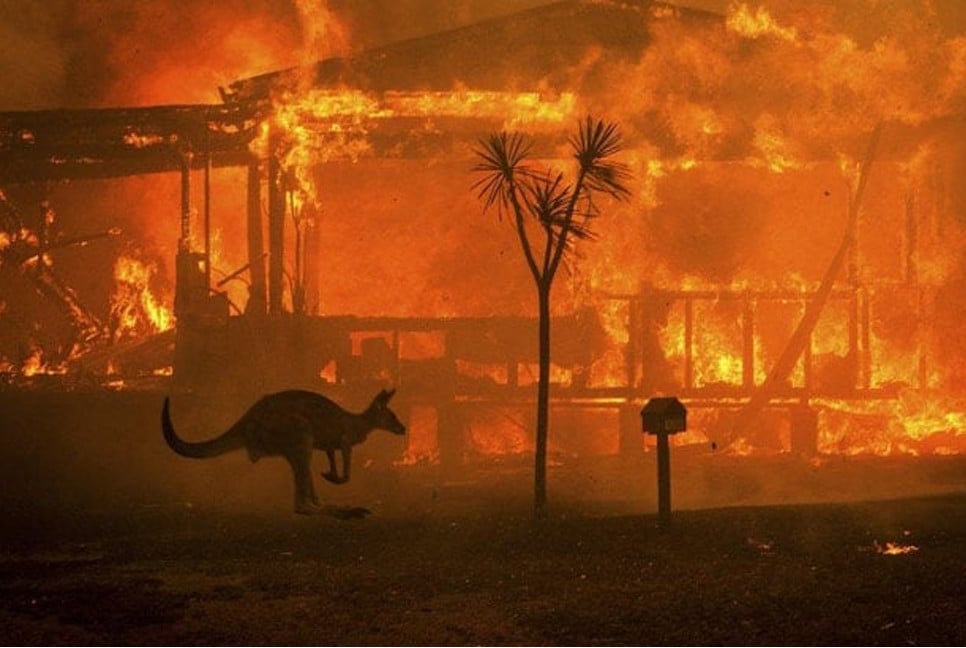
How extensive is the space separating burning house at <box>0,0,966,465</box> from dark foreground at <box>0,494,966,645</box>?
4.84 m

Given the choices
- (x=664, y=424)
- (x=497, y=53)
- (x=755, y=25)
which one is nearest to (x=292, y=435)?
(x=664, y=424)

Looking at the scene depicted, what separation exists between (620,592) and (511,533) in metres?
2.43

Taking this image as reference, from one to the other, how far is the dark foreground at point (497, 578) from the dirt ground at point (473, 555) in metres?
0.03

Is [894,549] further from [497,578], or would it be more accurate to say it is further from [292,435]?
[292,435]

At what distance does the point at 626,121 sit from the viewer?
16.4 m

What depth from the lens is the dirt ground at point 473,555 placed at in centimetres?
662

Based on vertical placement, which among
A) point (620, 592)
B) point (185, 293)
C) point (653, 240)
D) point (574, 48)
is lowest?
point (620, 592)

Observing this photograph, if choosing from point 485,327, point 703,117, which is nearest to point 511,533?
point 485,327

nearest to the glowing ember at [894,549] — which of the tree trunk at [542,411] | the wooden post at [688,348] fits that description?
the tree trunk at [542,411]

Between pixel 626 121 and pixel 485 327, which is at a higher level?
pixel 626 121

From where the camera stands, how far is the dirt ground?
21.7 feet

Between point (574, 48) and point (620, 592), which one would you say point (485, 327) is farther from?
point (620, 592)

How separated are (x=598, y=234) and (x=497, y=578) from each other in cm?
995

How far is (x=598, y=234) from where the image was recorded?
56.4 feet
